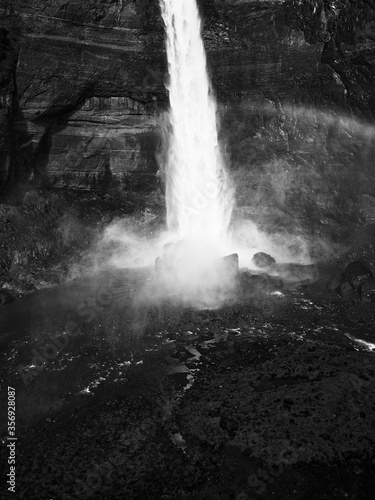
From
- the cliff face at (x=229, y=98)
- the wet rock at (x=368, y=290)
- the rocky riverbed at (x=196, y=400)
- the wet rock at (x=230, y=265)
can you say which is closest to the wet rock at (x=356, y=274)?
the wet rock at (x=368, y=290)

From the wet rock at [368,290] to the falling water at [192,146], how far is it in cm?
932

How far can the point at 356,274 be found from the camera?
56.0ft

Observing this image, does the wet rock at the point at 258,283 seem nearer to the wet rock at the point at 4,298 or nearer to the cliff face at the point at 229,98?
the cliff face at the point at 229,98

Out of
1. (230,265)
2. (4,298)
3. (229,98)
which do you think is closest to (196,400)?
(230,265)

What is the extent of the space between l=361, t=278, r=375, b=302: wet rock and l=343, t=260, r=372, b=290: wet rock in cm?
25

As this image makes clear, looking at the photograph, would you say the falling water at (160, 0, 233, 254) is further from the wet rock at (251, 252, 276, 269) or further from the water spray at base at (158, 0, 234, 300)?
the wet rock at (251, 252, 276, 269)

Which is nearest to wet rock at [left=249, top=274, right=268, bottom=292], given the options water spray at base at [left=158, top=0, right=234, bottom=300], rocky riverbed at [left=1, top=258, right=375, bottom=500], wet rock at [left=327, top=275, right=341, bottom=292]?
rocky riverbed at [left=1, top=258, right=375, bottom=500]

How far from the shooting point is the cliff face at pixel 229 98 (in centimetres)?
2130

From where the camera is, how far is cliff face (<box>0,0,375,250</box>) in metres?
21.3

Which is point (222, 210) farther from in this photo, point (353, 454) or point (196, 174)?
point (353, 454)

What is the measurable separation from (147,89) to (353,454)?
22831 mm

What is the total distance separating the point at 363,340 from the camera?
12375mm

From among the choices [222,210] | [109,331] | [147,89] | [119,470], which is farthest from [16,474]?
[147,89]

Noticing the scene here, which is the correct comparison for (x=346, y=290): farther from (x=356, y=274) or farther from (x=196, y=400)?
(x=196, y=400)
